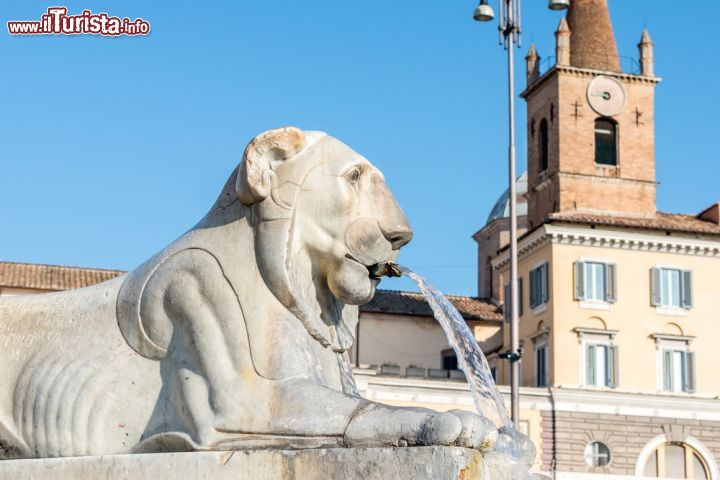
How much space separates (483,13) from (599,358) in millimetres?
21960

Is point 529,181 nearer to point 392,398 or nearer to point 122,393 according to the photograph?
point 392,398

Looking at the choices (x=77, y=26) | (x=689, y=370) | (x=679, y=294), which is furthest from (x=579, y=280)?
(x=77, y=26)

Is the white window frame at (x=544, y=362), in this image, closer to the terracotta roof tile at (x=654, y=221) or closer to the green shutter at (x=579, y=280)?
the green shutter at (x=579, y=280)

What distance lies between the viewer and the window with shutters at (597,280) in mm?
59812

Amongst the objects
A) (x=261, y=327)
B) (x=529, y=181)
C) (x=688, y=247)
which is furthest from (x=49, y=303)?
(x=529, y=181)

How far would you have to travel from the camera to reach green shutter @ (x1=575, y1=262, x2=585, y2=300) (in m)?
59.7

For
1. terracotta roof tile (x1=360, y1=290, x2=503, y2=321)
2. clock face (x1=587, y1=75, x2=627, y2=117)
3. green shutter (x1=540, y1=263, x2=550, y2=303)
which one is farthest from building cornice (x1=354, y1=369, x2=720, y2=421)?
clock face (x1=587, y1=75, x2=627, y2=117)

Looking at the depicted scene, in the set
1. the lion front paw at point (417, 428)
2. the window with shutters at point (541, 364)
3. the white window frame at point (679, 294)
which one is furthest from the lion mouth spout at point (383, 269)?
the white window frame at point (679, 294)

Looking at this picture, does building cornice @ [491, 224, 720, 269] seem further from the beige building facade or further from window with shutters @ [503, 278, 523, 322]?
window with shutters @ [503, 278, 523, 322]

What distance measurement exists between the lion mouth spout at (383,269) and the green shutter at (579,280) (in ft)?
179

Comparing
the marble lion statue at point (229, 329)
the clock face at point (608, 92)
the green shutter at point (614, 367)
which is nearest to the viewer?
the marble lion statue at point (229, 329)

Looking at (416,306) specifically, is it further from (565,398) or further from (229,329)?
(229,329)

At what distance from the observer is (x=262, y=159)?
17.7 feet

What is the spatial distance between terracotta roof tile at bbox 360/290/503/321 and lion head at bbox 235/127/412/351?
2413 inches
